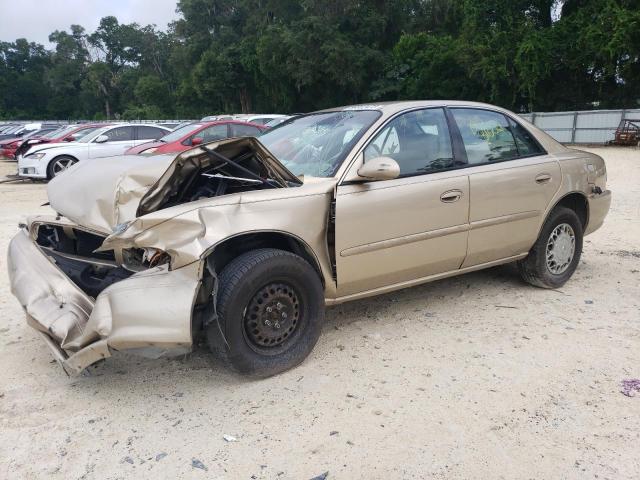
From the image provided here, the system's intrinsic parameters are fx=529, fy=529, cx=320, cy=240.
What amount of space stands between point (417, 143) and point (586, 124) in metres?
21.2

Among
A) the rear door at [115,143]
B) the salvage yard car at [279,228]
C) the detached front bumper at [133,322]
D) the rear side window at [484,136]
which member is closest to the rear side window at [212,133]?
the rear door at [115,143]

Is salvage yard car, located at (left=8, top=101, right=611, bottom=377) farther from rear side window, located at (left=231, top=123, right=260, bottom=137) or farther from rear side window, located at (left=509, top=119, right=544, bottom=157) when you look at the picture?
rear side window, located at (left=231, top=123, right=260, bottom=137)

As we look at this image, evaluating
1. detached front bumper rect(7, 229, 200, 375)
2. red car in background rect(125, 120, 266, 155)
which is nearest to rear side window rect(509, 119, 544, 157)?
detached front bumper rect(7, 229, 200, 375)

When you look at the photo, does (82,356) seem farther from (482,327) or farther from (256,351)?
(482,327)

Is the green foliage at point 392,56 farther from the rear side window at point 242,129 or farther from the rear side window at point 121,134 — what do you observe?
the rear side window at point 121,134

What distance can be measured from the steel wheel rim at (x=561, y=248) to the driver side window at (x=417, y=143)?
55.3 inches

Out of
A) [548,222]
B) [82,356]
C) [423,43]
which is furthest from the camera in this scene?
[423,43]

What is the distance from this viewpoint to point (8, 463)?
254 cm

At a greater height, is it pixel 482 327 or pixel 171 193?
pixel 171 193

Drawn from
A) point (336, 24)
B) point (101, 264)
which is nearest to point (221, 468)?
point (101, 264)

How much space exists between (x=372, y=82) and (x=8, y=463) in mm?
37925

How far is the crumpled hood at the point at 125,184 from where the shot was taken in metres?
3.24

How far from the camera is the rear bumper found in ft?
16.1

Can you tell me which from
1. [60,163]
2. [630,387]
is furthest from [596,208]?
[60,163]
